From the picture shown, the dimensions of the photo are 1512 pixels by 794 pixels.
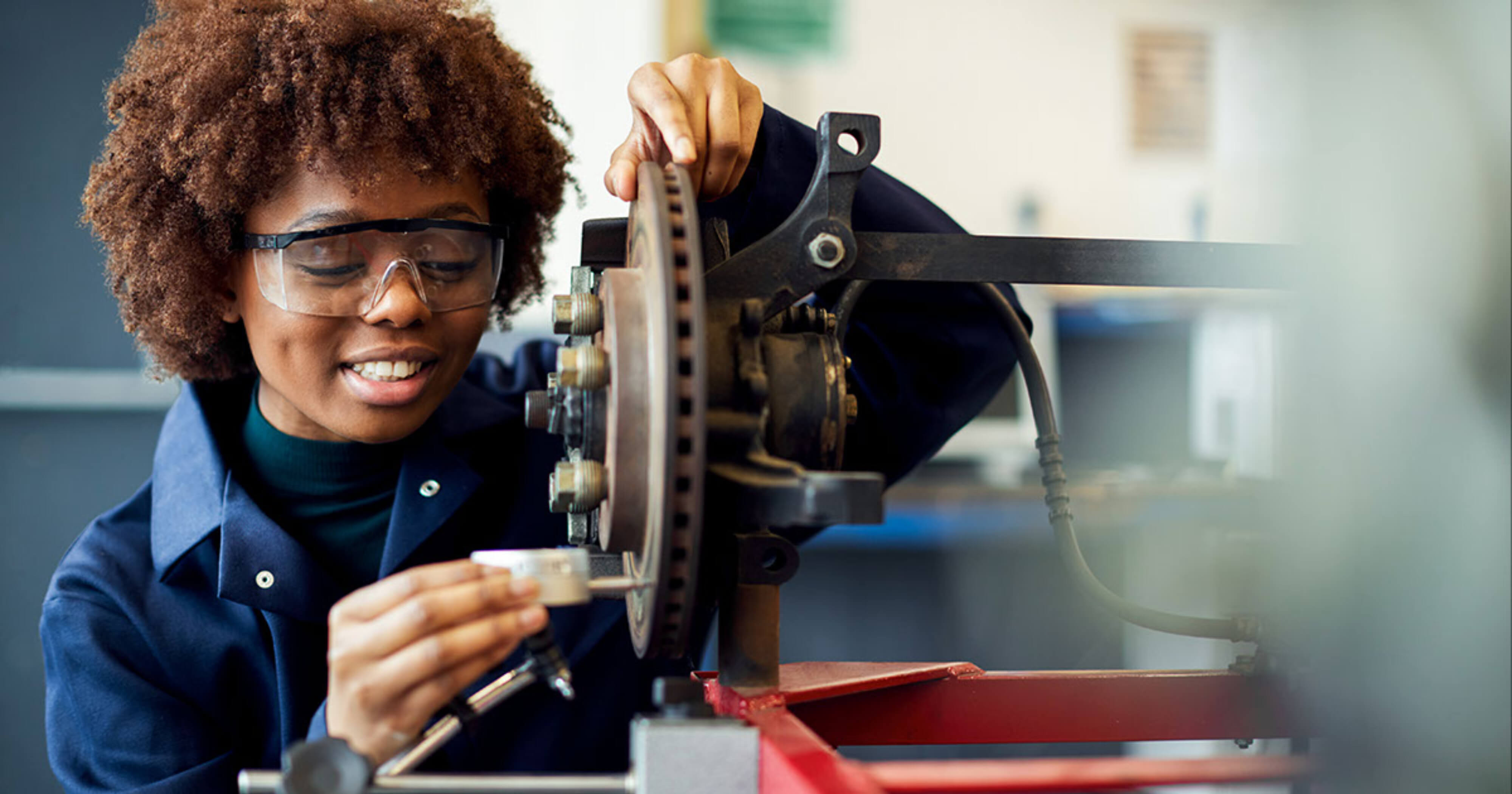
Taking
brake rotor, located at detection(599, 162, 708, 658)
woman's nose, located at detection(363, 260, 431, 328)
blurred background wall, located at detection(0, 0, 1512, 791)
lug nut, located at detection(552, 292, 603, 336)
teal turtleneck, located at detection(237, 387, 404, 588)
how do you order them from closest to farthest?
1. blurred background wall, located at detection(0, 0, 1512, 791)
2. brake rotor, located at detection(599, 162, 708, 658)
3. lug nut, located at detection(552, 292, 603, 336)
4. woman's nose, located at detection(363, 260, 431, 328)
5. teal turtleneck, located at detection(237, 387, 404, 588)

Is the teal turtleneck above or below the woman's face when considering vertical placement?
below

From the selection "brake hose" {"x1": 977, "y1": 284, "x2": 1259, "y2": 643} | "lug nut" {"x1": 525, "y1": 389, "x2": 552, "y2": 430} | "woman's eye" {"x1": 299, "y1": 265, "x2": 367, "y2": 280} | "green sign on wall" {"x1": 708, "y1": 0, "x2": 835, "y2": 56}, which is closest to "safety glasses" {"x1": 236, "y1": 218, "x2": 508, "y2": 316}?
"woman's eye" {"x1": 299, "y1": 265, "x2": 367, "y2": 280}

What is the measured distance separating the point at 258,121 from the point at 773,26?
9.85 ft

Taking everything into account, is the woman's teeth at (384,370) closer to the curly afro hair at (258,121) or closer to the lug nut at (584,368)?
the curly afro hair at (258,121)

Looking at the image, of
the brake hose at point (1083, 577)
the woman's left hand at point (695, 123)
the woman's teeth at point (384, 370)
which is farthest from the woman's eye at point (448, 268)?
the brake hose at point (1083, 577)

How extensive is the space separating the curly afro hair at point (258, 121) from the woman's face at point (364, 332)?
0.02 meters

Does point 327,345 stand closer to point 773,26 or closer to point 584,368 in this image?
point 584,368

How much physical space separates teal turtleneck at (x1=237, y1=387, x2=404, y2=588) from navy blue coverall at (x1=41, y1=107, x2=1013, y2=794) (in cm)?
5

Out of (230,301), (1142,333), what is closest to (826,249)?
(230,301)

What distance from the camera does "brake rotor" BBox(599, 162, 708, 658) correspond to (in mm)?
647

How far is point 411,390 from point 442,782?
61 cm

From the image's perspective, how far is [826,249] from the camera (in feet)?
2.80

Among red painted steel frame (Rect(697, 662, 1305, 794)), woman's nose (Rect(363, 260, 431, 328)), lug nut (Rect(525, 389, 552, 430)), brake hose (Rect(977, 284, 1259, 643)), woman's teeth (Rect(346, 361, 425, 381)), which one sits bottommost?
red painted steel frame (Rect(697, 662, 1305, 794))

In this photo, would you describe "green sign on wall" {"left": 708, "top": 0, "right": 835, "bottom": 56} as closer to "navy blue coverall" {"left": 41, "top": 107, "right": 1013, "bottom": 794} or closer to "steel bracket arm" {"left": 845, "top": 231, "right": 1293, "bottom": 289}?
"navy blue coverall" {"left": 41, "top": 107, "right": 1013, "bottom": 794}
